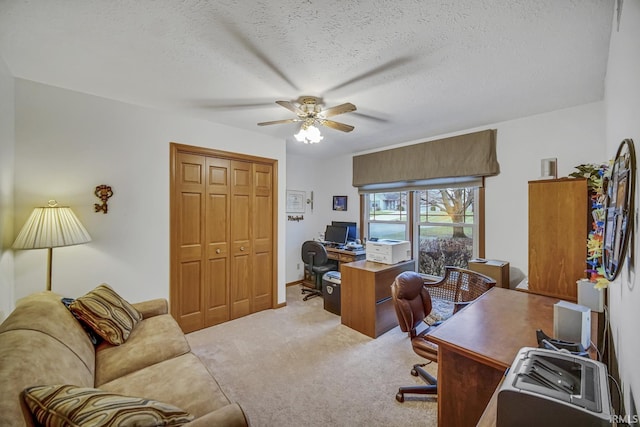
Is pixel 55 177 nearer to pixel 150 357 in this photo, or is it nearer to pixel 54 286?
pixel 54 286

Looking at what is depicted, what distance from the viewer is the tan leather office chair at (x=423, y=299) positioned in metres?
1.97

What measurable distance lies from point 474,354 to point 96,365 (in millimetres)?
2228

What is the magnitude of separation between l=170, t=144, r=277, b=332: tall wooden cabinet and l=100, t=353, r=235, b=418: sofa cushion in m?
1.49

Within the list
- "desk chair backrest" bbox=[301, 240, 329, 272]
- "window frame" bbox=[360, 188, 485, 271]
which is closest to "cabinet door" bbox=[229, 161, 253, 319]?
"desk chair backrest" bbox=[301, 240, 329, 272]

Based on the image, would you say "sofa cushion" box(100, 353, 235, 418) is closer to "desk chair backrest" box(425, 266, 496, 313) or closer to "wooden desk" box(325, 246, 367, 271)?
"desk chair backrest" box(425, 266, 496, 313)

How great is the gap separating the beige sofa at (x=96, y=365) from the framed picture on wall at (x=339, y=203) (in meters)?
3.45

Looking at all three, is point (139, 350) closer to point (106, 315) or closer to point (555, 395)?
point (106, 315)

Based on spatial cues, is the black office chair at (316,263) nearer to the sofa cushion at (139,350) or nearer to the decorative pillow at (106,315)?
the sofa cushion at (139,350)

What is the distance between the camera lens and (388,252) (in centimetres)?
321

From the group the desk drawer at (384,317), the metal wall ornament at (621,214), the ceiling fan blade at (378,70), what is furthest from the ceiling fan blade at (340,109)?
the desk drawer at (384,317)

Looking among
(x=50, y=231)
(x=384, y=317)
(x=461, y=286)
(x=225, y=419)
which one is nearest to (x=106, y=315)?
(x=50, y=231)

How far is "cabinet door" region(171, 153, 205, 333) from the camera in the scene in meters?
2.97

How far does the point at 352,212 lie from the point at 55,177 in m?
3.88

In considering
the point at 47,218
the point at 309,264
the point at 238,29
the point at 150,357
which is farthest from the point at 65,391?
the point at 309,264
